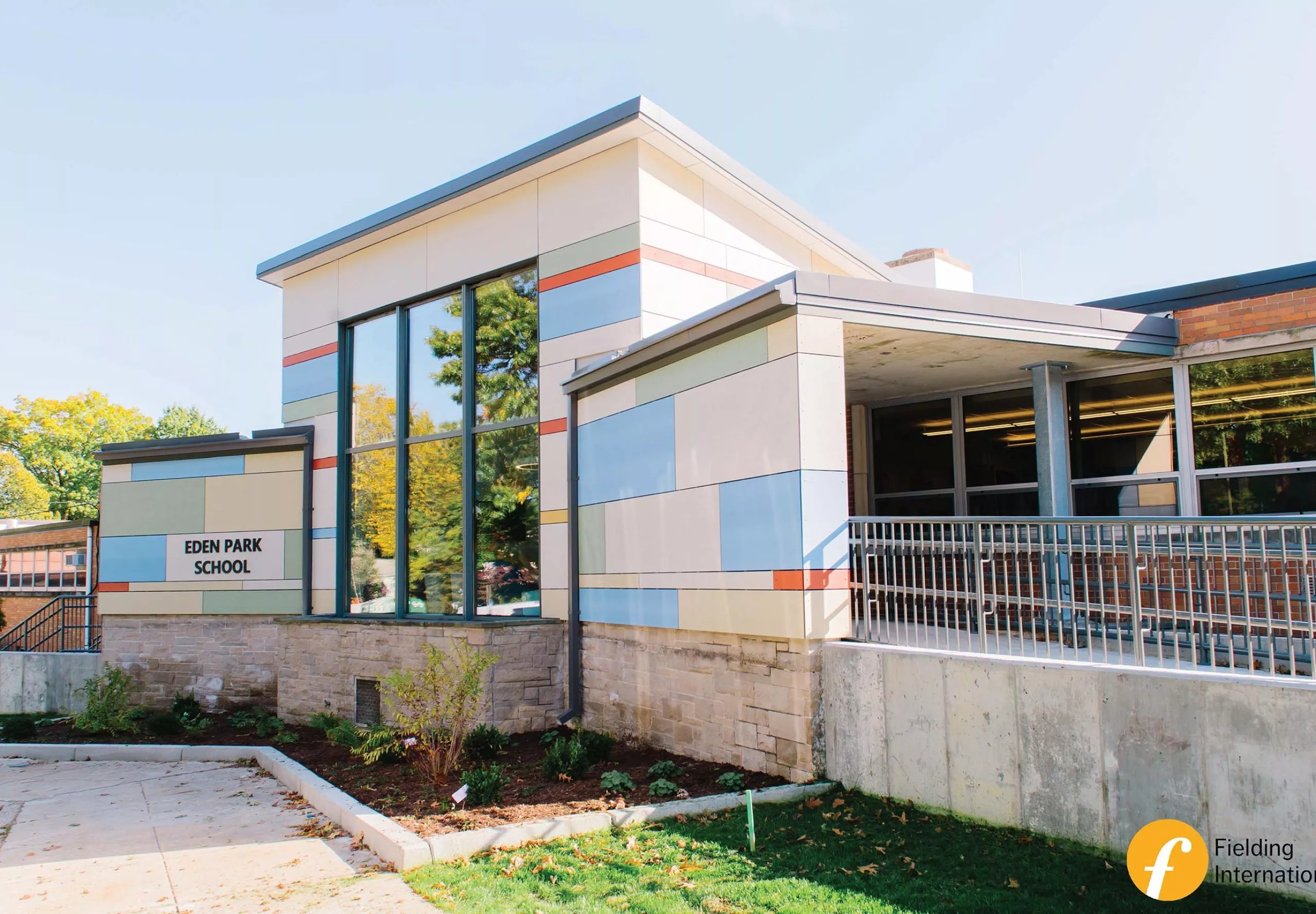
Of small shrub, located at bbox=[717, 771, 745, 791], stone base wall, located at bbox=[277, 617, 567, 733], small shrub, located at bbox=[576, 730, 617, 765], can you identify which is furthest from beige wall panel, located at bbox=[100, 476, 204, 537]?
small shrub, located at bbox=[717, 771, 745, 791]

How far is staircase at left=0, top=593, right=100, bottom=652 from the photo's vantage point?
18469 mm

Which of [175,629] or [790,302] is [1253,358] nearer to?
[790,302]

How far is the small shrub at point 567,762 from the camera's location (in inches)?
326

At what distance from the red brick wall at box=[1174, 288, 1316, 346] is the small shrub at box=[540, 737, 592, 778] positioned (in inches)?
286

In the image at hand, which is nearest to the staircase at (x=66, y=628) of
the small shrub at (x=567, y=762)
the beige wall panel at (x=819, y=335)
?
the small shrub at (x=567, y=762)

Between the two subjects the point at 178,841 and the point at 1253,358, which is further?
the point at 1253,358

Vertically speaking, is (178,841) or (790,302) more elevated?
(790,302)

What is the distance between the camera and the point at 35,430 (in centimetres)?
5222

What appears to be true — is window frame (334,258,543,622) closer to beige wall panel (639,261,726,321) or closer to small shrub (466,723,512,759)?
beige wall panel (639,261,726,321)

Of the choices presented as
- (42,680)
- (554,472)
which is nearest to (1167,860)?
(554,472)

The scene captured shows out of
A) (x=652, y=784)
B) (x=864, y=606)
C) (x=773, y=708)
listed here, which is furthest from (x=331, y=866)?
(x=864, y=606)

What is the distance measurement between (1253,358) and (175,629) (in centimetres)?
1475

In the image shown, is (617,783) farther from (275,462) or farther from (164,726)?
(275,462)

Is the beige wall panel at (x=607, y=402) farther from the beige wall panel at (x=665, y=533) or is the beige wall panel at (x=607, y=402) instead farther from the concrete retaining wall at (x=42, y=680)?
the concrete retaining wall at (x=42, y=680)
